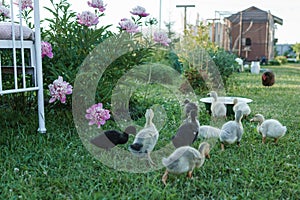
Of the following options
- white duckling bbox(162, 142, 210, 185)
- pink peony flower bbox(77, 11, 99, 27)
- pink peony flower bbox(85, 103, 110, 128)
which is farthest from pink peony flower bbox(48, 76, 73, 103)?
white duckling bbox(162, 142, 210, 185)

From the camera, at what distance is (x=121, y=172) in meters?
2.08

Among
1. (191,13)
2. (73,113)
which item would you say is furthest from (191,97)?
(191,13)

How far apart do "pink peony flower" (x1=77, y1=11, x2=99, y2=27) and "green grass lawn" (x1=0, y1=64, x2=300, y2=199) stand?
0.88 m

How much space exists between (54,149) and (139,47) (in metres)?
1.33

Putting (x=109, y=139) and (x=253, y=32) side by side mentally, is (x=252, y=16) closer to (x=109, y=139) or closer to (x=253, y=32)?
(x=253, y=32)

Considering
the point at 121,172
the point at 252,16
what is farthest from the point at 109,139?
the point at 252,16

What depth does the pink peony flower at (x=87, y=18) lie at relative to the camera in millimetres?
2900

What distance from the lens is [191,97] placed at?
4.89m

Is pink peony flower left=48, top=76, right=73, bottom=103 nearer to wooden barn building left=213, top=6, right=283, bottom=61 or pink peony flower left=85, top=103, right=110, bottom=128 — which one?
pink peony flower left=85, top=103, right=110, bottom=128

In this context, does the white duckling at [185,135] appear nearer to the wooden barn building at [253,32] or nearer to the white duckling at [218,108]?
the white duckling at [218,108]

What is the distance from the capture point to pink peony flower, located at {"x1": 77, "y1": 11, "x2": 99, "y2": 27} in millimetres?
2900

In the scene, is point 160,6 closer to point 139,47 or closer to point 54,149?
point 139,47

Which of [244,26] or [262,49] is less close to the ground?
[244,26]

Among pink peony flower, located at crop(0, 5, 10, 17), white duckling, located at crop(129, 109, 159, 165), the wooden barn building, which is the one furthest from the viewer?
the wooden barn building
